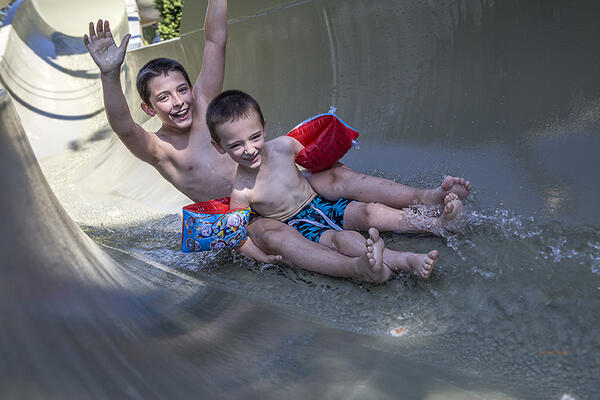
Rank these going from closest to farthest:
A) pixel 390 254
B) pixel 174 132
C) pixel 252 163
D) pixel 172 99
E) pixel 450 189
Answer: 1. pixel 390 254
2. pixel 450 189
3. pixel 252 163
4. pixel 172 99
5. pixel 174 132

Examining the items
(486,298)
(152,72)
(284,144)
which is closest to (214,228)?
(284,144)

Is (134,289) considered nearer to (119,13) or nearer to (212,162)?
(212,162)

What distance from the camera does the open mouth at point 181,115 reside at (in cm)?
243

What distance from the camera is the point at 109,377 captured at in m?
1.15

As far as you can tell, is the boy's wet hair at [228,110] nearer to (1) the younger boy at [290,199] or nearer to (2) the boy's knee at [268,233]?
(1) the younger boy at [290,199]

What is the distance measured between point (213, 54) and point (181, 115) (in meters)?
0.37

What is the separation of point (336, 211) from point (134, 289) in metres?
0.83

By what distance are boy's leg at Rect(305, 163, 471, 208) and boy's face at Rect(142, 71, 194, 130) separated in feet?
1.98

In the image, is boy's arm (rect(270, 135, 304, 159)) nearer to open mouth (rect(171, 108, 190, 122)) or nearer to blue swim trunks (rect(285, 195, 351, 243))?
blue swim trunks (rect(285, 195, 351, 243))

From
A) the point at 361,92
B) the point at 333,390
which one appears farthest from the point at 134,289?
the point at 361,92

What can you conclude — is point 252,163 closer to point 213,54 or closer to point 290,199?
point 290,199

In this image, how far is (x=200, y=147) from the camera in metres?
2.49

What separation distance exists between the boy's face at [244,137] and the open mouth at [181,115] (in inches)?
18.2

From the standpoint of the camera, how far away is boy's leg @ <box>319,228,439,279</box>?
1.70m
